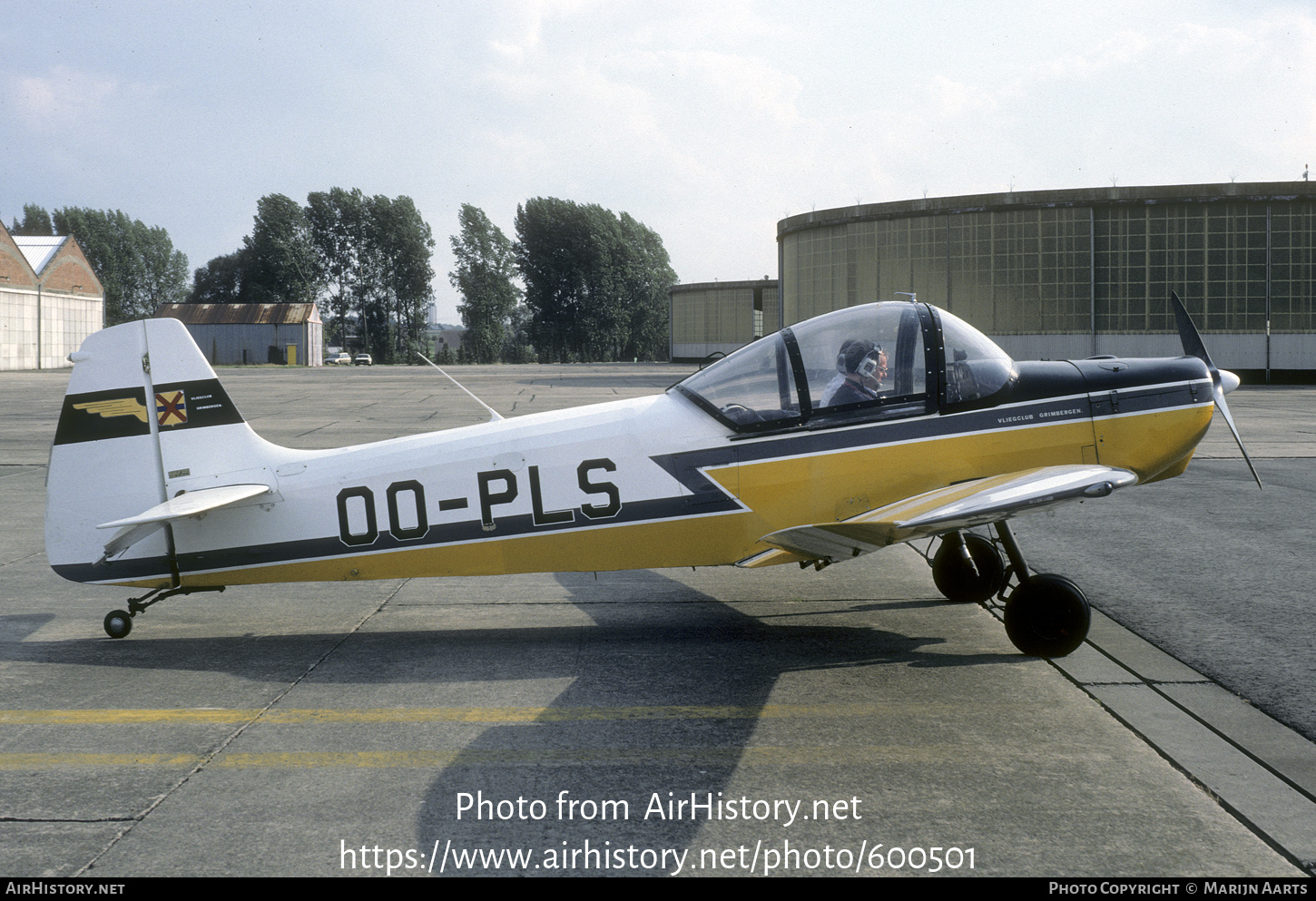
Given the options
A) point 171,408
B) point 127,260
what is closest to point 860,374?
point 171,408

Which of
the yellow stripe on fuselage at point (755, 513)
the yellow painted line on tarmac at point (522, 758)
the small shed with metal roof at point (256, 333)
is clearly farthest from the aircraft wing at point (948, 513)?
the small shed with metal roof at point (256, 333)

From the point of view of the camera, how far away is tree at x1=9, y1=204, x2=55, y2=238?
4481 inches

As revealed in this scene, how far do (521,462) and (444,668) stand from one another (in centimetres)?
124

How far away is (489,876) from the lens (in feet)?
10.9

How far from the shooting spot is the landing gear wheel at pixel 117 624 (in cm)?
614

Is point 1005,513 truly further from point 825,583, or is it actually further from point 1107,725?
point 825,583

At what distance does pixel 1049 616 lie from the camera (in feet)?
18.7

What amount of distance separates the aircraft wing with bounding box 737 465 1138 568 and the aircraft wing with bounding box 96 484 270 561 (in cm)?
302

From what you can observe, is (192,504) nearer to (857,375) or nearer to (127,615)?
(127,615)

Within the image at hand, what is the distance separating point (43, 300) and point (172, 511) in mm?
67625

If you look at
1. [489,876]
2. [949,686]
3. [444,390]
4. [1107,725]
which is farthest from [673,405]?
[444,390]

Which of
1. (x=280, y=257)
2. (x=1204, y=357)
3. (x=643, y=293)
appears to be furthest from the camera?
(x=643, y=293)

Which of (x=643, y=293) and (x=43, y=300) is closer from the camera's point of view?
(x=43, y=300)

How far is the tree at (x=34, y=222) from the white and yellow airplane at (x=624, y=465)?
12781 cm
